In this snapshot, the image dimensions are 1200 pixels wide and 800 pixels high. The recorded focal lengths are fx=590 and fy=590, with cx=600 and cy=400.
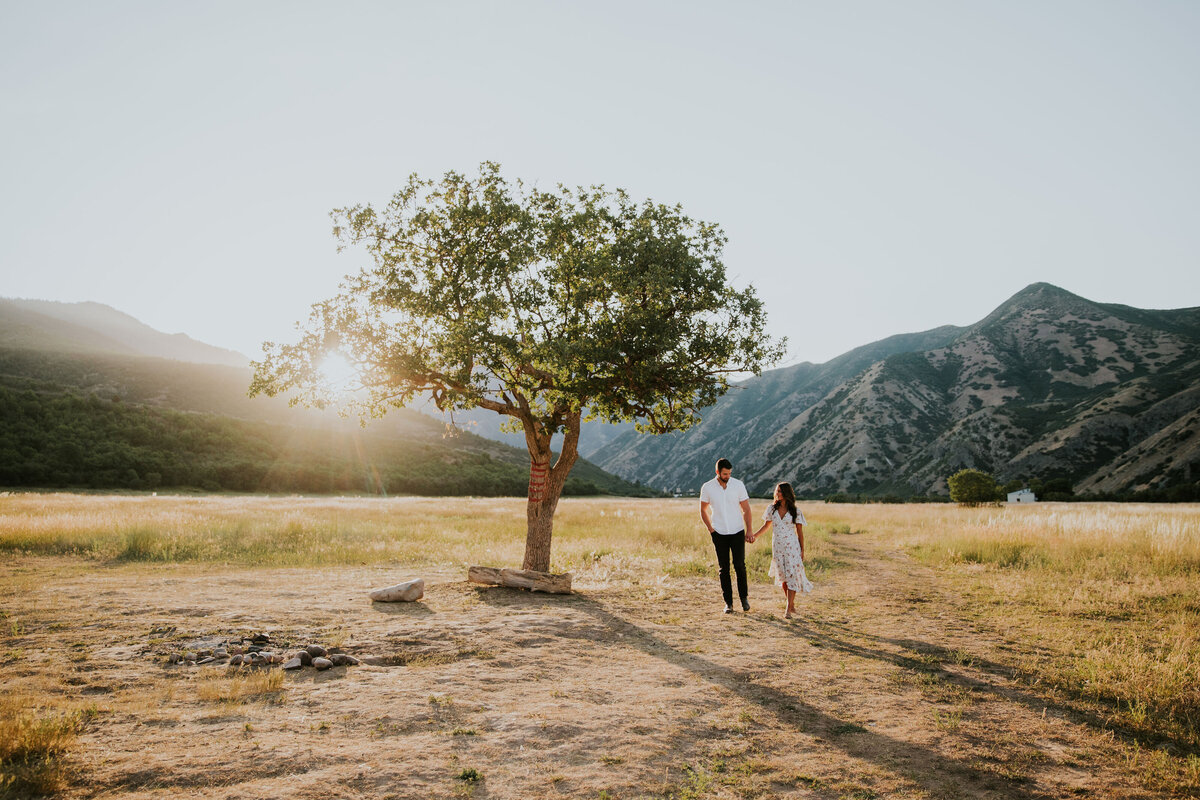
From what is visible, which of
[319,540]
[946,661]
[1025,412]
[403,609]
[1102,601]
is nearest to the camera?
[946,661]

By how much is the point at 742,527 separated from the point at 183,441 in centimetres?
7685

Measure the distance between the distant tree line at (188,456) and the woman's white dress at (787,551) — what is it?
6721cm

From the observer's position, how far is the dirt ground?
5.21 meters

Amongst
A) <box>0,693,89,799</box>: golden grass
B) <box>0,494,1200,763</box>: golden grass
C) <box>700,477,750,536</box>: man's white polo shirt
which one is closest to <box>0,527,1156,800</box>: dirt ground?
<box>0,693,89,799</box>: golden grass

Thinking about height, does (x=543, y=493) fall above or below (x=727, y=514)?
above

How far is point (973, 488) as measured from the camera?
177 ft

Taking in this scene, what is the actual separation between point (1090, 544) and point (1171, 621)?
364 inches

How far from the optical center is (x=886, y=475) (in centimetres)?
12350

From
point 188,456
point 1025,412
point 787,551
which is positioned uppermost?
point 1025,412

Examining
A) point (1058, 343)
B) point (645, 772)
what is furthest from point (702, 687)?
point (1058, 343)

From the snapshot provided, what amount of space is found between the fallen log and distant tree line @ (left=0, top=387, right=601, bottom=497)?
60.9 metres

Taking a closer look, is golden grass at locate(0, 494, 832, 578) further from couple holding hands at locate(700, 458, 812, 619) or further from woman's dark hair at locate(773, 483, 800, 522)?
woman's dark hair at locate(773, 483, 800, 522)

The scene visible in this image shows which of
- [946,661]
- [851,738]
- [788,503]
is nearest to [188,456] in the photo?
[788,503]

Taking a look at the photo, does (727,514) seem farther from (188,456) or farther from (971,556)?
(188,456)
